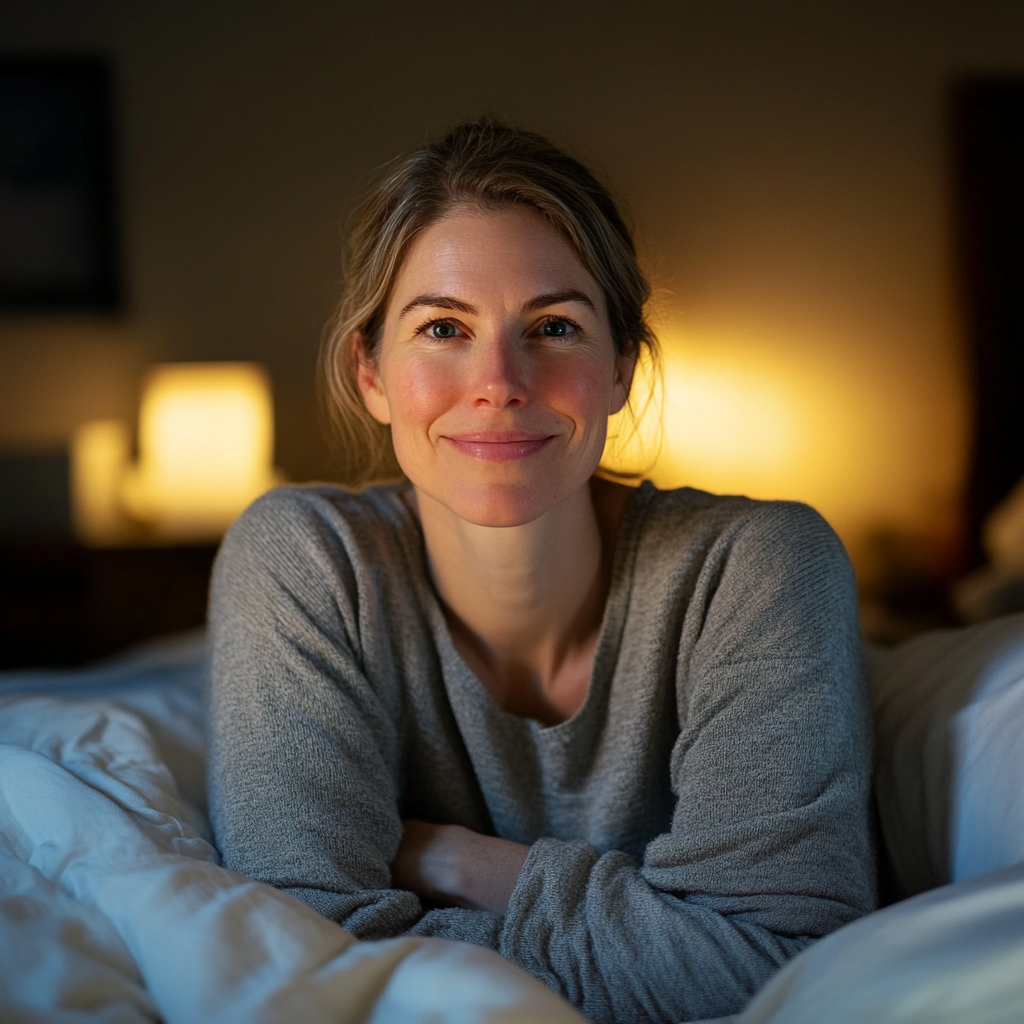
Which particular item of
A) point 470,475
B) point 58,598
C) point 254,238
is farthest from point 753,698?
point 254,238

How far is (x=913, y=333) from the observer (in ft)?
12.4

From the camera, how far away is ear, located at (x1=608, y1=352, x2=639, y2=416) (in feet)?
4.07

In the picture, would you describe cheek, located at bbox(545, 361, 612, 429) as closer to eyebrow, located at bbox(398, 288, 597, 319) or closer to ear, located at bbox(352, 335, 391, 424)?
eyebrow, located at bbox(398, 288, 597, 319)

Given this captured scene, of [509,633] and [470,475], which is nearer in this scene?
[470,475]

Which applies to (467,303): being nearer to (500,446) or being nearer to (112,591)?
(500,446)

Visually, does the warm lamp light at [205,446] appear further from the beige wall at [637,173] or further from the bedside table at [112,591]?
the beige wall at [637,173]

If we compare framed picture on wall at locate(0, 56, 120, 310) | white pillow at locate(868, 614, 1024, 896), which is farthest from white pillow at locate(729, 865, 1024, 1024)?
framed picture on wall at locate(0, 56, 120, 310)

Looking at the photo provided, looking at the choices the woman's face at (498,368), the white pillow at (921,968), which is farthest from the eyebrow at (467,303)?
the white pillow at (921,968)

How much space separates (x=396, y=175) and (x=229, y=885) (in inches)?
Answer: 29.8

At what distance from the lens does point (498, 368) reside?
1056 mm

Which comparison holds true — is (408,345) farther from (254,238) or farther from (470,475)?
(254,238)

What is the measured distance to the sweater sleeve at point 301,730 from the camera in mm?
959

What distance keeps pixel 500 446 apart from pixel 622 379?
26 cm

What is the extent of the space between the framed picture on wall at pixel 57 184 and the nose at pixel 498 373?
279 cm
